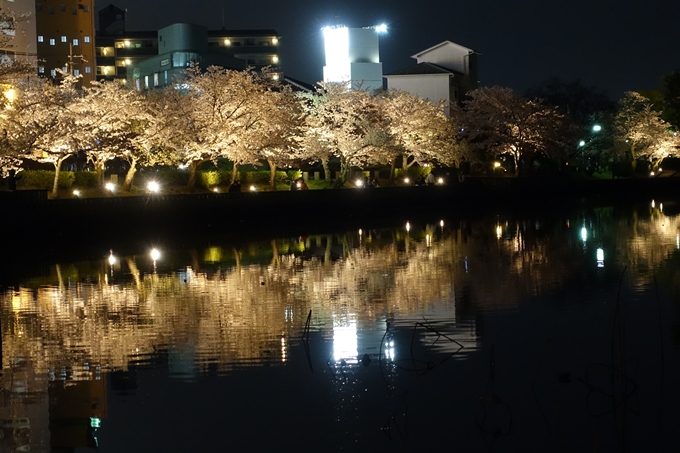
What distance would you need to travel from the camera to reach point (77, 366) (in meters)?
11.1

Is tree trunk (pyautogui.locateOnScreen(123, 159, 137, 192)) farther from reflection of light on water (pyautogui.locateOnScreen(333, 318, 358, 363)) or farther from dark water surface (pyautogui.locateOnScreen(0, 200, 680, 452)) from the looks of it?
reflection of light on water (pyautogui.locateOnScreen(333, 318, 358, 363))

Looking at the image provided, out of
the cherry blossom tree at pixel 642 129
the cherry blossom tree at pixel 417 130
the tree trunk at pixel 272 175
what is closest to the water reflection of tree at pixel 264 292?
the tree trunk at pixel 272 175

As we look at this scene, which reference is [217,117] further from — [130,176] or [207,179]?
[130,176]

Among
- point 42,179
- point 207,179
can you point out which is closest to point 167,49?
point 207,179

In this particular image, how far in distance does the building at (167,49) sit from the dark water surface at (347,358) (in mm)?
72659

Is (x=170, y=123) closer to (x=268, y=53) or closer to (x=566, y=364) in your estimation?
(x=566, y=364)

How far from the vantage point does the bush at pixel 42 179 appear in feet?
128

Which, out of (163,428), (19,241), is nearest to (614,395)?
(163,428)

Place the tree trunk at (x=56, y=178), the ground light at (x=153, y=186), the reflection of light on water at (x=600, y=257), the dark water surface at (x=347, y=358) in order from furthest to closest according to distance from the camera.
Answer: the ground light at (x=153, y=186), the tree trunk at (x=56, y=178), the reflection of light on water at (x=600, y=257), the dark water surface at (x=347, y=358)

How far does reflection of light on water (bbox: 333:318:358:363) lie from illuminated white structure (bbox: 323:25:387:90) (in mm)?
66039

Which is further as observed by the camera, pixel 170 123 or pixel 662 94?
pixel 662 94

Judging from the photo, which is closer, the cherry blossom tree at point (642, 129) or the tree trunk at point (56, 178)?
the tree trunk at point (56, 178)

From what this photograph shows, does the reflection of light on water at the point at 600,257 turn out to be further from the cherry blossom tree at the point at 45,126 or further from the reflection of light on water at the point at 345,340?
the cherry blossom tree at the point at 45,126

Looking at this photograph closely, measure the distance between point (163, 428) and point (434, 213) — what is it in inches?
1641
